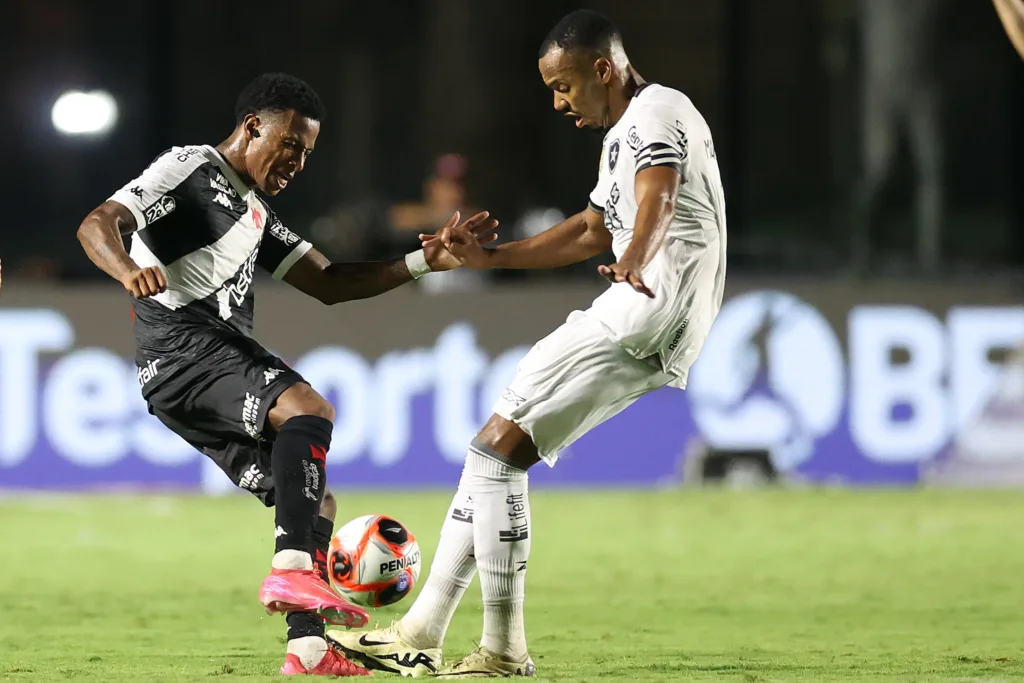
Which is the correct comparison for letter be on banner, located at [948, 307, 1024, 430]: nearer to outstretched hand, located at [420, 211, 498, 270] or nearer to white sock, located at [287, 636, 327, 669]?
outstretched hand, located at [420, 211, 498, 270]

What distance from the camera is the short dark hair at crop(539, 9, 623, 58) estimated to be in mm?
5688

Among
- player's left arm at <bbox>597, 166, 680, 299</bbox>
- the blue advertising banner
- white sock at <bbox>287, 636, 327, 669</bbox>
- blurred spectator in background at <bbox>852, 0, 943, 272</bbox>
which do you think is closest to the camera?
player's left arm at <bbox>597, 166, 680, 299</bbox>

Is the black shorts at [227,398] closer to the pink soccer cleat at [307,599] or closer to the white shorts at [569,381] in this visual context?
the pink soccer cleat at [307,599]

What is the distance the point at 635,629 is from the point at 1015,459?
6.96 m

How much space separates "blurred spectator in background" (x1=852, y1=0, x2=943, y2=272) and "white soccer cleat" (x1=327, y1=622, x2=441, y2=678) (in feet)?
35.7

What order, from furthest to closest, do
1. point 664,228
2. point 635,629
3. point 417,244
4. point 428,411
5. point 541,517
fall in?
point 417,244 → point 428,411 → point 541,517 → point 635,629 → point 664,228

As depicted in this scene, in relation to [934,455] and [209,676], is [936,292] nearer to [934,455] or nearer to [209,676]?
[934,455]

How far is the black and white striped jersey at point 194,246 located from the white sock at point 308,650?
1289mm

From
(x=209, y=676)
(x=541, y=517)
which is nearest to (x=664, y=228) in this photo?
(x=209, y=676)

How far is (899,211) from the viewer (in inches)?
612

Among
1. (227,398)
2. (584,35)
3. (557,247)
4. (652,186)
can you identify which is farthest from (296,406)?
(584,35)

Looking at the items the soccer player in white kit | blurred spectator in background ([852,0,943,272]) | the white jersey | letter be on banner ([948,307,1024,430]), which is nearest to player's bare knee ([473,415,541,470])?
the soccer player in white kit

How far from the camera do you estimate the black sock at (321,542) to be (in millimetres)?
6000

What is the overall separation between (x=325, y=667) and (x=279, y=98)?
2056mm
